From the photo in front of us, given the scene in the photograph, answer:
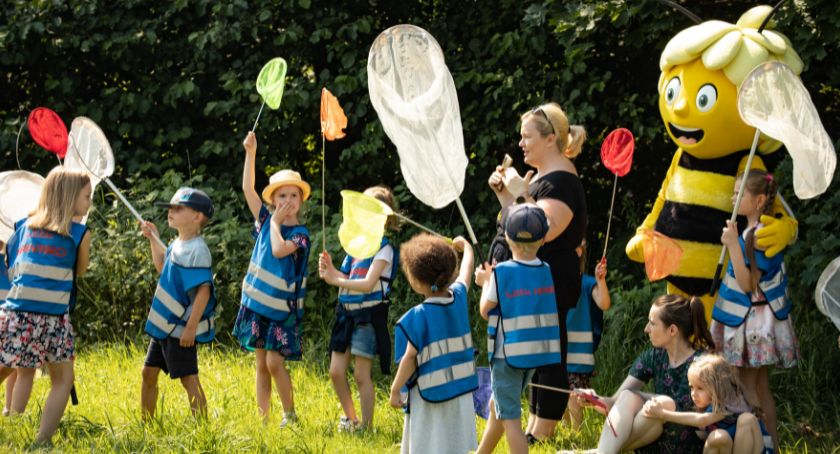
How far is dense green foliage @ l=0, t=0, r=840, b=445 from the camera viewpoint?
7.02 meters

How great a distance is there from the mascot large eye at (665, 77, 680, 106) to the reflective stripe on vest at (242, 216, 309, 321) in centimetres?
185

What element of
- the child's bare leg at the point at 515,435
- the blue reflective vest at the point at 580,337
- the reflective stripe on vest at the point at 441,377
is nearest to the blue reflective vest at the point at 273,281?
the reflective stripe on vest at the point at 441,377

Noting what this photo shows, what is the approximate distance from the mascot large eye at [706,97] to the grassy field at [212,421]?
5.28 feet

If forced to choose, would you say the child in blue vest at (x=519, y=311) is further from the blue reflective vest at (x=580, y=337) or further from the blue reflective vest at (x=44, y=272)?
the blue reflective vest at (x=44, y=272)

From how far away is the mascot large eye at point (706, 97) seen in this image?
5.29 metres

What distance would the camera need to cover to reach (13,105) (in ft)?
29.8

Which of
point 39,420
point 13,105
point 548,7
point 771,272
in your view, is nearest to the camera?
point 771,272

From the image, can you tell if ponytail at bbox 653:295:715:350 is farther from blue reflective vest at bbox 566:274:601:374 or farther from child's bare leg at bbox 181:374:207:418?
child's bare leg at bbox 181:374:207:418

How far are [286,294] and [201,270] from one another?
1.38ft

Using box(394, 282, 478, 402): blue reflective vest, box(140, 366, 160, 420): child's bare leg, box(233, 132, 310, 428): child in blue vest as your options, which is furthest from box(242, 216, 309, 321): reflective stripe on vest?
box(394, 282, 478, 402): blue reflective vest

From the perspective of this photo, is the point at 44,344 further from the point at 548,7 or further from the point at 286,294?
the point at 548,7

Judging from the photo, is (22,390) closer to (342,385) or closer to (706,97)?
(342,385)

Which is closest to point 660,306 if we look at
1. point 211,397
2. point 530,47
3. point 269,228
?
point 269,228

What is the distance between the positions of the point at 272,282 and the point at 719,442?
221 centimetres
